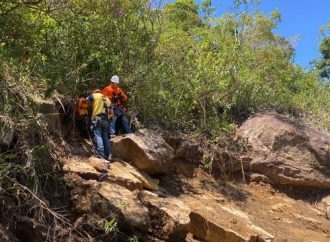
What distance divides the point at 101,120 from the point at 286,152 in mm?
4233

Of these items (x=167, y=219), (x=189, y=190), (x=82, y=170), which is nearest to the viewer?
(x=167, y=219)

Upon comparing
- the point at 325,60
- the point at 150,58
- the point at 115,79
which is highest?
the point at 325,60

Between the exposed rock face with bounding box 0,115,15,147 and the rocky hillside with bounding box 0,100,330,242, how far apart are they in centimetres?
1

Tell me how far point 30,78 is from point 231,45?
5.64 m

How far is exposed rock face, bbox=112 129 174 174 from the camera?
319 inches

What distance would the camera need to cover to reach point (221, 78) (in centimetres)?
1083

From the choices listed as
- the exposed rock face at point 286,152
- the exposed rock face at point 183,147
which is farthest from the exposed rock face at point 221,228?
the exposed rock face at point 286,152

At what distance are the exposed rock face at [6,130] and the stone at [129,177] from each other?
5.09 ft

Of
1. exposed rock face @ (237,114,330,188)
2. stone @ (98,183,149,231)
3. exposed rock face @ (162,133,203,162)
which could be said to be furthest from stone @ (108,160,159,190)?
exposed rock face @ (237,114,330,188)

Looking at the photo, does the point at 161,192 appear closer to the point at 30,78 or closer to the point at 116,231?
the point at 116,231

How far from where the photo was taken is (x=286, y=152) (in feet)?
34.2

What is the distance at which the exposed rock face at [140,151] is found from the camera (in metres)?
8.09

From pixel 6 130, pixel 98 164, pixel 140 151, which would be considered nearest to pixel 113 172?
pixel 98 164

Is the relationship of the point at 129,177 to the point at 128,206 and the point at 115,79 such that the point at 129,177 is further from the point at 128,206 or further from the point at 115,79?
the point at 115,79
